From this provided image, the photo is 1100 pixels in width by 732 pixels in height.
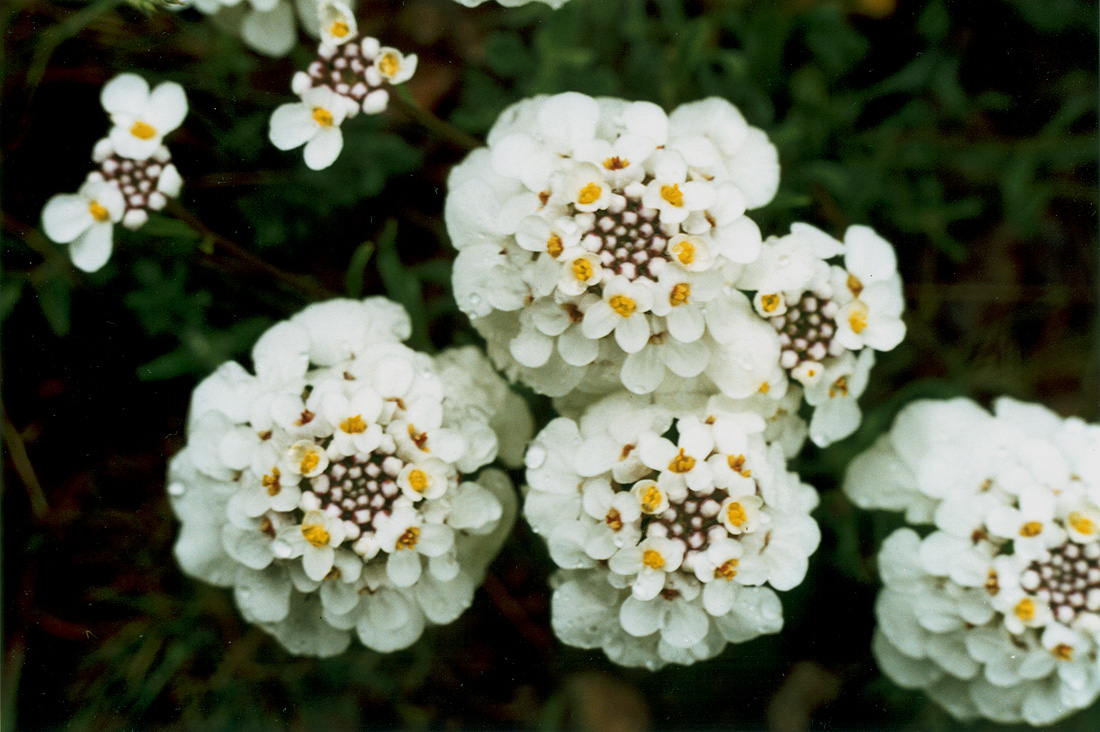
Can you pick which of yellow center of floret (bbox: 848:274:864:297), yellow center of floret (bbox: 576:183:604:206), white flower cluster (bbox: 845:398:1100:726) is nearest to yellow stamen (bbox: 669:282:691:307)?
yellow center of floret (bbox: 576:183:604:206)

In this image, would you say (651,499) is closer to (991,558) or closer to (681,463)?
(681,463)

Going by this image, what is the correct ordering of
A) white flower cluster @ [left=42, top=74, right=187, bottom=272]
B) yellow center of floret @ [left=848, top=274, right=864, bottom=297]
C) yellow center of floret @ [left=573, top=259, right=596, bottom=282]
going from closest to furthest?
yellow center of floret @ [left=573, top=259, right=596, bottom=282], yellow center of floret @ [left=848, top=274, right=864, bottom=297], white flower cluster @ [left=42, top=74, right=187, bottom=272]

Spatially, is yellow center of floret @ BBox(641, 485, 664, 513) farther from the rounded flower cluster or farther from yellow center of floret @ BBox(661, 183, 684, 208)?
yellow center of floret @ BBox(661, 183, 684, 208)

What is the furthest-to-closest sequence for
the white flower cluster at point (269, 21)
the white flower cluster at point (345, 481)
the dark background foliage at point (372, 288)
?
the dark background foliage at point (372, 288) → the white flower cluster at point (269, 21) → the white flower cluster at point (345, 481)

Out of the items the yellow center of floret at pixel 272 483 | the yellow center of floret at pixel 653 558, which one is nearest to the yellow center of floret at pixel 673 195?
the yellow center of floret at pixel 653 558

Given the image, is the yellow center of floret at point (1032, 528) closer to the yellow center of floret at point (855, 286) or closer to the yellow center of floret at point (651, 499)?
the yellow center of floret at point (855, 286)

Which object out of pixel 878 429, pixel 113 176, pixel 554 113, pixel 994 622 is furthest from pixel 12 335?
pixel 994 622

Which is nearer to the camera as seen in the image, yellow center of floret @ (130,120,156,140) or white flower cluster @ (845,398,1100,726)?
white flower cluster @ (845,398,1100,726)

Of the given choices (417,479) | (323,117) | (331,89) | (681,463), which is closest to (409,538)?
(417,479)
